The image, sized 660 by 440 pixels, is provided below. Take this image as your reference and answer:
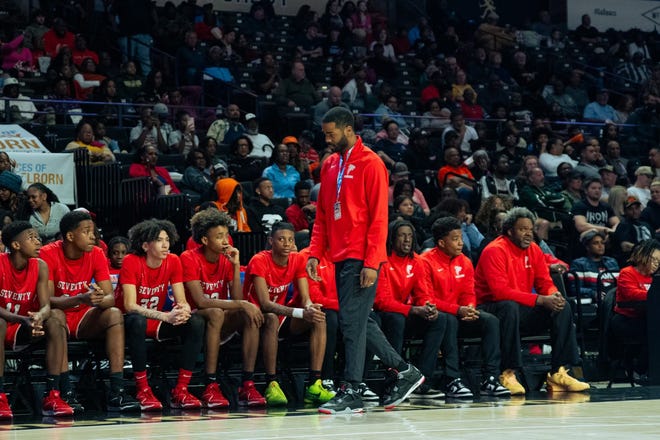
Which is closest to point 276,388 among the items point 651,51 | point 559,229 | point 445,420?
point 445,420

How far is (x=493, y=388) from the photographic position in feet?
32.2

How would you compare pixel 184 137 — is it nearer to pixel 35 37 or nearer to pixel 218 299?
pixel 35 37

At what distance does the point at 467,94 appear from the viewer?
69.2 ft

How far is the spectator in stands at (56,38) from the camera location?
18.3m

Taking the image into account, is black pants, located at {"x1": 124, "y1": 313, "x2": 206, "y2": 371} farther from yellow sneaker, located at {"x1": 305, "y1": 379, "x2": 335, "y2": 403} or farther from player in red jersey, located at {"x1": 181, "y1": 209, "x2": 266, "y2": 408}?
yellow sneaker, located at {"x1": 305, "y1": 379, "x2": 335, "y2": 403}

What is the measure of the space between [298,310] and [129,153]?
6773 mm

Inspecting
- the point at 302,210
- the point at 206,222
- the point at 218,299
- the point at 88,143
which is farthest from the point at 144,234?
the point at 88,143

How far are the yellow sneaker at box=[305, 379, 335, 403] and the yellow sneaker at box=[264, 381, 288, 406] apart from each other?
7.3 inches

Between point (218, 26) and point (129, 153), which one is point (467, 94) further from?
point (129, 153)

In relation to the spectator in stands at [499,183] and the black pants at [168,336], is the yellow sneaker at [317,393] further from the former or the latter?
the spectator in stands at [499,183]

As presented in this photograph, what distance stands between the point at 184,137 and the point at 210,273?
271 inches

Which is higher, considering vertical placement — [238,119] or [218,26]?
[218,26]

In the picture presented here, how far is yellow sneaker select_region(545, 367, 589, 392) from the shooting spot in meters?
10.1

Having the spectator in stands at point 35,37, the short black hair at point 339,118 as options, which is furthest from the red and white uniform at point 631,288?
the spectator in stands at point 35,37
